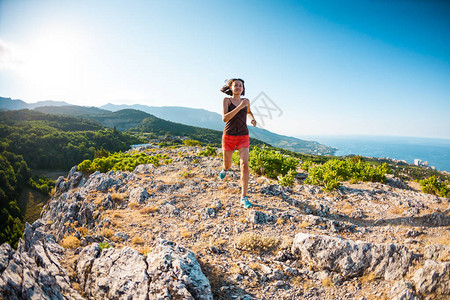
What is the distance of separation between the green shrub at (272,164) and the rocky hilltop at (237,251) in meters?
2.43

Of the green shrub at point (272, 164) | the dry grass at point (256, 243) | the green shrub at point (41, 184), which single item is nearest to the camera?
the dry grass at point (256, 243)

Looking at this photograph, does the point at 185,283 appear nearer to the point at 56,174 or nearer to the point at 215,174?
the point at 215,174

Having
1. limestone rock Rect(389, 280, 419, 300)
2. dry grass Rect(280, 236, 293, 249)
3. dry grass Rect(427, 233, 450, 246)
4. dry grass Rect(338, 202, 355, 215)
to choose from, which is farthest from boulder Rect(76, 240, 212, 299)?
dry grass Rect(338, 202, 355, 215)

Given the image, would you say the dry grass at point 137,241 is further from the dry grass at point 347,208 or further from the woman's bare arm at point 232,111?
the dry grass at point 347,208

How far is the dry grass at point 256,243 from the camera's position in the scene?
432 cm

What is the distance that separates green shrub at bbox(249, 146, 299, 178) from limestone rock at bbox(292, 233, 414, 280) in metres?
5.70

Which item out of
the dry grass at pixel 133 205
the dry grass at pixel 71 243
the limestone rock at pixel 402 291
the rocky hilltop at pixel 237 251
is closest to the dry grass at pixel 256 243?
the rocky hilltop at pixel 237 251

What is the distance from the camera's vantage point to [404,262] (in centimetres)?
338

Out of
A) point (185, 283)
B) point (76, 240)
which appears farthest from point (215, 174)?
point (185, 283)

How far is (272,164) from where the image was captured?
974cm

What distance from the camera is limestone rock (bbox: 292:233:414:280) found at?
3402 millimetres

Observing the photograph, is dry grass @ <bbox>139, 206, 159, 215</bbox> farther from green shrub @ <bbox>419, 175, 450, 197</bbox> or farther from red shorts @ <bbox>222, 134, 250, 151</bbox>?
green shrub @ <bbox>419, 175, 450, 197</bbox>

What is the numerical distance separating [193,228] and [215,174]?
4.93m

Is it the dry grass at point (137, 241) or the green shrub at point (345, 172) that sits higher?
the green shrub at point (345, 172)
